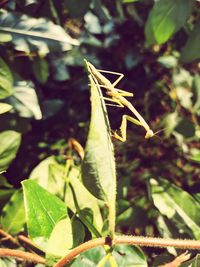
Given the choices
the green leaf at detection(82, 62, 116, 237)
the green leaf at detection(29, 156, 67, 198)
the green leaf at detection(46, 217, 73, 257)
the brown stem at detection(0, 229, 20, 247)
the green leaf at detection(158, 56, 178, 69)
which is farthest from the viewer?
the green leaf at detection(158, 56, 178, 69)

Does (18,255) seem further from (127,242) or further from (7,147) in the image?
(7,147)

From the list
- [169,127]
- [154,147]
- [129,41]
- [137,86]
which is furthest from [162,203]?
[129,41]

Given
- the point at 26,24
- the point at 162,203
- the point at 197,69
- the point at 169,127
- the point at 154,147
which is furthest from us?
the point at 197,69

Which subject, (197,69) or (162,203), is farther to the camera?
(197,69)

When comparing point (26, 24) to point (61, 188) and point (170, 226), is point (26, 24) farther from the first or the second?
point (170, 226)

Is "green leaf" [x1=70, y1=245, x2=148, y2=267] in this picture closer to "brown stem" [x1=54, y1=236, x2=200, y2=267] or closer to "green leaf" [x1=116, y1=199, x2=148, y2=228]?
"brown stem" [x1=54, y1=236, x2=200, y2=267]

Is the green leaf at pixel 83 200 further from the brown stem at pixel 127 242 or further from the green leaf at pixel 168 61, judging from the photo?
the green leaf at pixel 168 61

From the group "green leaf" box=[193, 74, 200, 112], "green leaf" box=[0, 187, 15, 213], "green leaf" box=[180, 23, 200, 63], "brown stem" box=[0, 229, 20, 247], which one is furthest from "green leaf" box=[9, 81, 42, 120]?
"green leaf" box=[193, 74, 200, 112]
